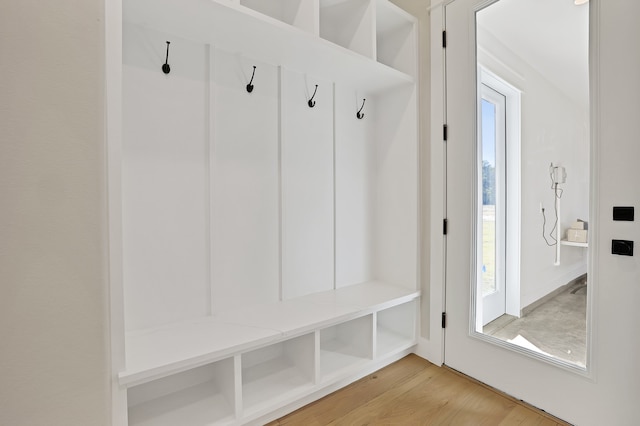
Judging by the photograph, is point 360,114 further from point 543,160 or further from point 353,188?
point 543,160

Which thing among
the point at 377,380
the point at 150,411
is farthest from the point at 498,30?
the point at 150,411

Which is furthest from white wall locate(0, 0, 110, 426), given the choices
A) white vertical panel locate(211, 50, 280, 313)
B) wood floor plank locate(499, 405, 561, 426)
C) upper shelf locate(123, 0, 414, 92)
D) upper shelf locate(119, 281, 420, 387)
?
wood floor plank locate(499, 405, 561, 426)

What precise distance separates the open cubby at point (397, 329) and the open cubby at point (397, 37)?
1638 millimetres

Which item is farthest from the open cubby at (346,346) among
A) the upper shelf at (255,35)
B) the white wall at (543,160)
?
the upper shelf at (255,35)

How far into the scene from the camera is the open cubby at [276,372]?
1453 millimetres

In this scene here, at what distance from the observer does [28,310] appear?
935mm

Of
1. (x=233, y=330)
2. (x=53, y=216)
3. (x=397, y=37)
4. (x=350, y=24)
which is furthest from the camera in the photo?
(x=397, y=37)

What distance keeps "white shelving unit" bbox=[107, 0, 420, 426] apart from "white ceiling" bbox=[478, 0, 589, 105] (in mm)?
559

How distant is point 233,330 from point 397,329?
1279 mm

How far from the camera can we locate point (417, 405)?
1541mm

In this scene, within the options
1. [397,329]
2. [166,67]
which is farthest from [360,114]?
[397,329]

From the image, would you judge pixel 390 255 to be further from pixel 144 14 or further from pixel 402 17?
pixel 144 14

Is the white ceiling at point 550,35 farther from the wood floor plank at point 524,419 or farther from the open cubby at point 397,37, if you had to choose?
the wood floor plank at point 524,419

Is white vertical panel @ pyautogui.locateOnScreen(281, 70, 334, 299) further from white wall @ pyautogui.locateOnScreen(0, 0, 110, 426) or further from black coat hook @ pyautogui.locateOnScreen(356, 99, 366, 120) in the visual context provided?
white wall @ pyautogui.locateOnScreen(0, 0, 110, 426)
